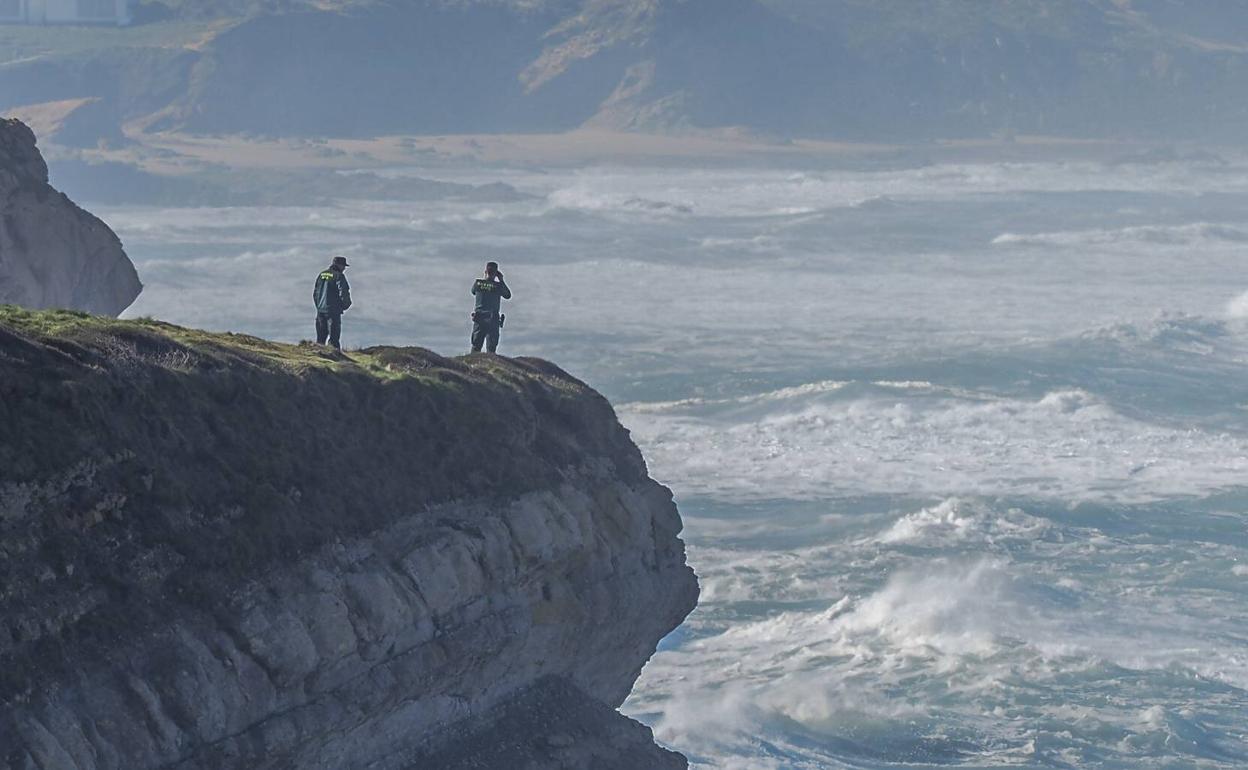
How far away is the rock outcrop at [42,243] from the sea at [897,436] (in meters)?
8.56

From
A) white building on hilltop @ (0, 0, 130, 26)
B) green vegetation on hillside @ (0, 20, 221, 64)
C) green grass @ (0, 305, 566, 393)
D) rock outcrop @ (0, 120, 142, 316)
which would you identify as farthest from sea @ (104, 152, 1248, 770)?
white building on hilltop @ (0, 0, 130, 26)

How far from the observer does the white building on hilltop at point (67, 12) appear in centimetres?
15038

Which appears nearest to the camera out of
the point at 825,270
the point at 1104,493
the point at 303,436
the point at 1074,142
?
the point at 303,436

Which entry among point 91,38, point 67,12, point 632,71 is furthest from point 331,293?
point 67,12

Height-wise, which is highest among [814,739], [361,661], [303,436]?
[303,436]

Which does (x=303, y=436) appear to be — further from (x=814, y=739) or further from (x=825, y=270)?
(x=825, y=270)

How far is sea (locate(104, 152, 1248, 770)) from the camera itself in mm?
22062

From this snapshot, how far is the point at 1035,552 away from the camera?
92.1 ft

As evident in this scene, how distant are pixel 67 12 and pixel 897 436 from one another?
126 m

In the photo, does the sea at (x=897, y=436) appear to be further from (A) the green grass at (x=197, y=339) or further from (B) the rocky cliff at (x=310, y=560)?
(A) the green grass at (x=197, y=339)

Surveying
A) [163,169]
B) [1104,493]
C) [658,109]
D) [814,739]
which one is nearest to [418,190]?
[163,169]

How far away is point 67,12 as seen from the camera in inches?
5974

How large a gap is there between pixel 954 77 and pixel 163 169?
7334cm

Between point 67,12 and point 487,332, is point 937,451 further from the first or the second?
point 67,12
